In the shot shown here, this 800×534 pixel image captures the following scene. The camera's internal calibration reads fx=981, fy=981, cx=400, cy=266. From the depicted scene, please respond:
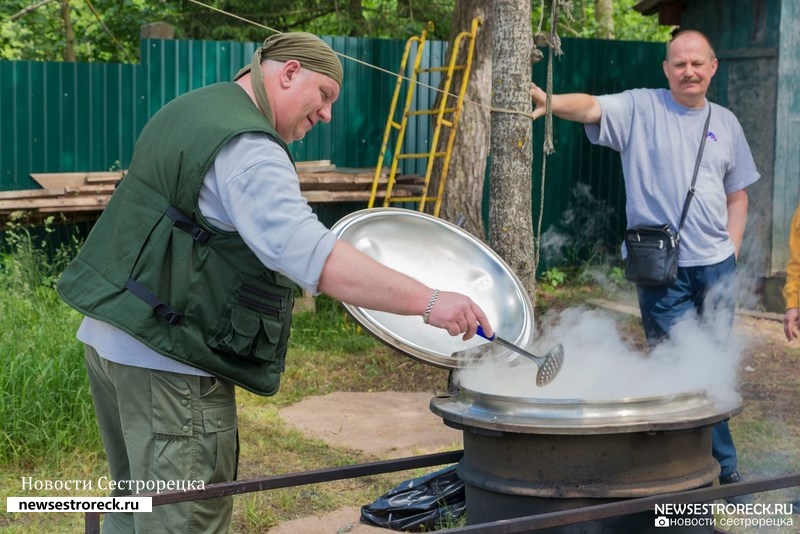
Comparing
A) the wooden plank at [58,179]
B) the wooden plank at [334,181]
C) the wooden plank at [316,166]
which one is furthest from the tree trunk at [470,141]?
the wooden plank at [58,179]

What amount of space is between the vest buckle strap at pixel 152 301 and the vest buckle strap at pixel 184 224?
0.21m

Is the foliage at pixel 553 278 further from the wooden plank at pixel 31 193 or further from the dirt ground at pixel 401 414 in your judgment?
the wooden plank at pixel 31 193

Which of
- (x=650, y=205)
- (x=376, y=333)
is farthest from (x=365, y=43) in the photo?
(x=376, y=333)

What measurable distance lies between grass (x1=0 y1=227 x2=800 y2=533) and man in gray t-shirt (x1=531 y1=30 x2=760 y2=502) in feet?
3.34

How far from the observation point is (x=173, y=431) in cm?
299

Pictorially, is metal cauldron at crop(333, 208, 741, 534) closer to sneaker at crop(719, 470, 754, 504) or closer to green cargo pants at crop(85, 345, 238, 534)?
green cargo pants at crop(85, 345, 238, 534)

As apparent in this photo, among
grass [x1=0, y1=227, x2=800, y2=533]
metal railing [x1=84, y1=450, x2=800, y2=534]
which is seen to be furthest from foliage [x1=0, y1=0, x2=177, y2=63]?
metal railing [x1=84, y1=450, x2=800, y2=534]

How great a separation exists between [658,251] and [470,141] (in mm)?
4604

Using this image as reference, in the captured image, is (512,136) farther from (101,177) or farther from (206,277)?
(101,177)

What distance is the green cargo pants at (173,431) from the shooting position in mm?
2998

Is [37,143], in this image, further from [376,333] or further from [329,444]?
[376,333]

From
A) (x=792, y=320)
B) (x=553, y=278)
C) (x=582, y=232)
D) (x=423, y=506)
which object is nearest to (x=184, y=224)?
(x=423, y=506)

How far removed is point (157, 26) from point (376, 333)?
7.05 meters

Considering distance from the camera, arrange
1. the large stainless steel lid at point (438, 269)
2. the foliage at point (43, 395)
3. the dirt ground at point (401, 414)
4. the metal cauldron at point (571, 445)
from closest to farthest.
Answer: the metal cauldron at point (571, 445), the large stainless steel lid at point (438, 269), the foliage at point (43, 395), the dirt ground at point (401, 414)
